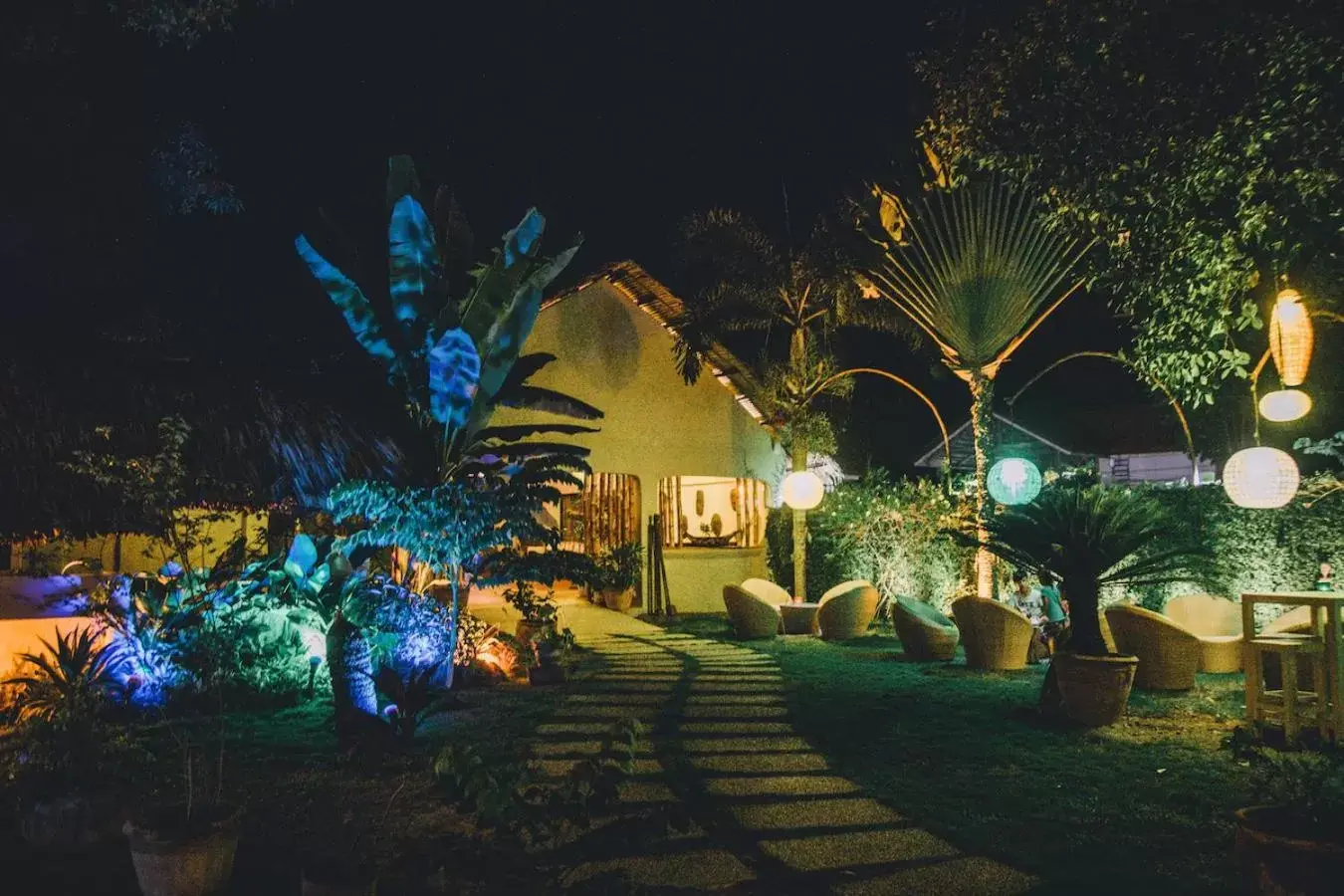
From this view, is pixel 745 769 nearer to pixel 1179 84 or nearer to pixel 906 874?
pixel 906 874

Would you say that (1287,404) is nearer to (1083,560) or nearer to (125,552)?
(1083,560)

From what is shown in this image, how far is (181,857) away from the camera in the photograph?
4.15 meters

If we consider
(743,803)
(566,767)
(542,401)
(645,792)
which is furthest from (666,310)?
(743,803)

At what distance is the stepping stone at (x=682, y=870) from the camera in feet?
14.7

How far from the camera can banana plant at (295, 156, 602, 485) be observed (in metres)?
10.1

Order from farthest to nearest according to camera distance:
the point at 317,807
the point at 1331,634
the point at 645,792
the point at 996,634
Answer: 1. the point at 996,634
2. the point at 1331,634
3. the point at 645,792
4. the point at 317,807

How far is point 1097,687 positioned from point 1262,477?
9.51ft

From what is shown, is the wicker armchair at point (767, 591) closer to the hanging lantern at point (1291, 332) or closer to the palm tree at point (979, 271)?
the palm tree at point (979, 271)

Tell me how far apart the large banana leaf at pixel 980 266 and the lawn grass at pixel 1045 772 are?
5.53 metres

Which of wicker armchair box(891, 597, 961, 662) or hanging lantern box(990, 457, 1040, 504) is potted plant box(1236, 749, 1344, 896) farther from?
hanging lantern box(990, 457, 1040, 504)

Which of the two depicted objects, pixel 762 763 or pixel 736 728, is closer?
Answer: pixel 762 763

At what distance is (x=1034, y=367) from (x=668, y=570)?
1764 cm

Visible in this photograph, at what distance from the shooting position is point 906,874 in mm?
4656

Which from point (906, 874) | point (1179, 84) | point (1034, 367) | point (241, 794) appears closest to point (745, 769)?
point (906, 874)
